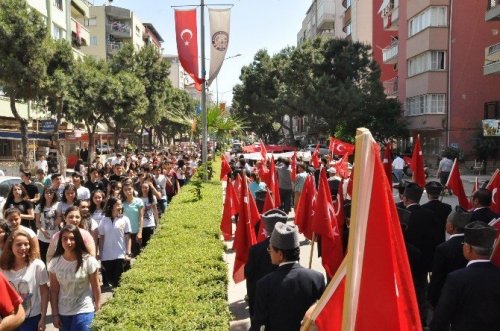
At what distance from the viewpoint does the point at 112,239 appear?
7172 millimetres

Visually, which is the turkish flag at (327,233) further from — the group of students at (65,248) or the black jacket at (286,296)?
the black jacket at (286,296)

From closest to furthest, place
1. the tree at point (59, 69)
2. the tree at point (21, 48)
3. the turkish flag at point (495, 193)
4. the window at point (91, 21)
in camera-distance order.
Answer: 1. the turkish flag at point (495, 193)
2. the tree at point (21, 48)
3. the tree at point (59, 69)
4. the window at point (91, 21)

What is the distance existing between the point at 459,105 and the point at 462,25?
512 centimetres

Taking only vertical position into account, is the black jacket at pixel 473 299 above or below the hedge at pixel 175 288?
above

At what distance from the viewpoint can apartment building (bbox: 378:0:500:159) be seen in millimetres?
33438

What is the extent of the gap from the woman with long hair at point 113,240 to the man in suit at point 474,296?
179 inches

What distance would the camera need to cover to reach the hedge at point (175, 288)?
4500 mm

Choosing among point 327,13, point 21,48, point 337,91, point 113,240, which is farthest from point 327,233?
point 327,13

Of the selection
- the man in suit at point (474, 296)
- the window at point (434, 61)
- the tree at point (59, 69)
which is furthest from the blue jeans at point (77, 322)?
the window at point (434, 61)

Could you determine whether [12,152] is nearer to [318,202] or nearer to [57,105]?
[57,105]

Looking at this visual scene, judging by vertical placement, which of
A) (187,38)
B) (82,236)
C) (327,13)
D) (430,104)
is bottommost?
(82,236)

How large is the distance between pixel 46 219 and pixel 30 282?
132 inches

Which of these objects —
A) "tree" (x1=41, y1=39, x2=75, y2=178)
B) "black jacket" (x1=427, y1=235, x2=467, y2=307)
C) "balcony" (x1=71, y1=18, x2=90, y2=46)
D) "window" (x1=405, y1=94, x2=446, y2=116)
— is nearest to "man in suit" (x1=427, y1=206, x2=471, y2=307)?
"black jacket" (x1=427, y1=235, x2=467, y2=307)

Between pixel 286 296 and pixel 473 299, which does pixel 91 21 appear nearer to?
pixel 286 296
